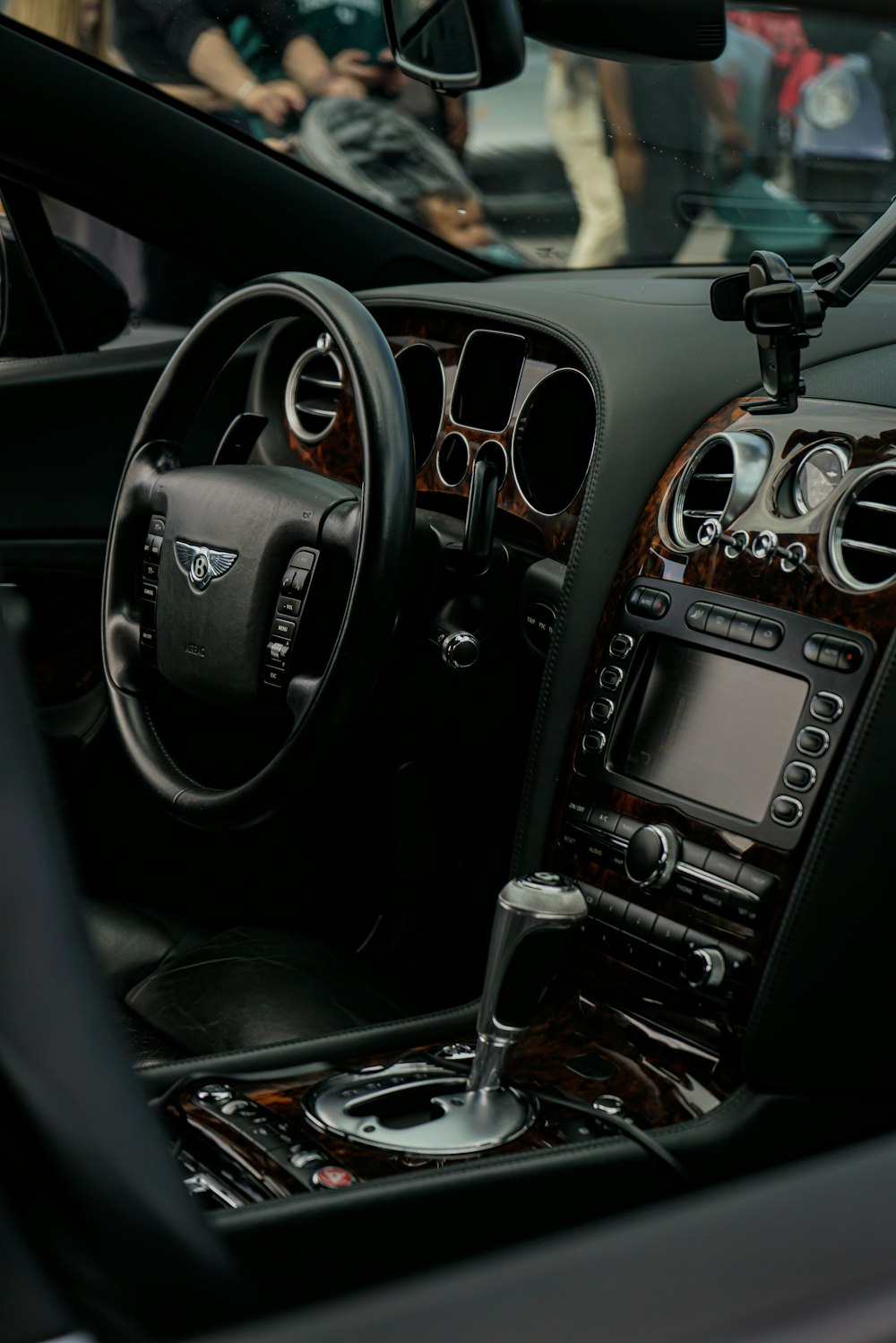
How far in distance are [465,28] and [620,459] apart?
57 cm

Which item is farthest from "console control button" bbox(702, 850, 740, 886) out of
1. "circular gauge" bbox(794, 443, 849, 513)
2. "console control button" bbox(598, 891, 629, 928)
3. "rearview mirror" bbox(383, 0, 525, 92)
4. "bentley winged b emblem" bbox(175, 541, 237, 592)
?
"rearview mirror" bbox(383, 0, 525, 92)

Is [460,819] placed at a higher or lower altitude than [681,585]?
lower

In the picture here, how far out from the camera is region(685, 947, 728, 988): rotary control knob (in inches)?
50.6

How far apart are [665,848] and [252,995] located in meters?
0.48

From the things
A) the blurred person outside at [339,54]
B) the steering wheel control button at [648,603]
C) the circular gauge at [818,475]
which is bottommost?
the steering wheel control button at [648,603]

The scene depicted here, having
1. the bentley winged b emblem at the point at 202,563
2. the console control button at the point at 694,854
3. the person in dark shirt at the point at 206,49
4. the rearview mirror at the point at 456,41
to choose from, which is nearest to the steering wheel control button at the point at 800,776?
the console control button at the point at 694,854

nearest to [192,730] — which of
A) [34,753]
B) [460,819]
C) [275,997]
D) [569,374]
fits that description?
[460,819]

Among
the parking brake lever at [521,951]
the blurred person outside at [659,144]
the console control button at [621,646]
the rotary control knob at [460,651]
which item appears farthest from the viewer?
the blurred person outside at [659,144]

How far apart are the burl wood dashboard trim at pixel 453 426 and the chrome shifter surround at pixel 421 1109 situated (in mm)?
637

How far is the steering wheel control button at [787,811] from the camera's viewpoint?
4.09ft

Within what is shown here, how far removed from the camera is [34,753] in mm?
414

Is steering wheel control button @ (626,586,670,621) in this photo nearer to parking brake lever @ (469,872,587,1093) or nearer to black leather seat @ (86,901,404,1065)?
parking brake lever @ (469,872,587,1093)

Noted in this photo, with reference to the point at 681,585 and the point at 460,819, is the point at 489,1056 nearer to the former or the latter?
the point at 681,585

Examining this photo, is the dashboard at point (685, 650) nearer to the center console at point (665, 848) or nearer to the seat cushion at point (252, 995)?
the center console at point (665, 848)
